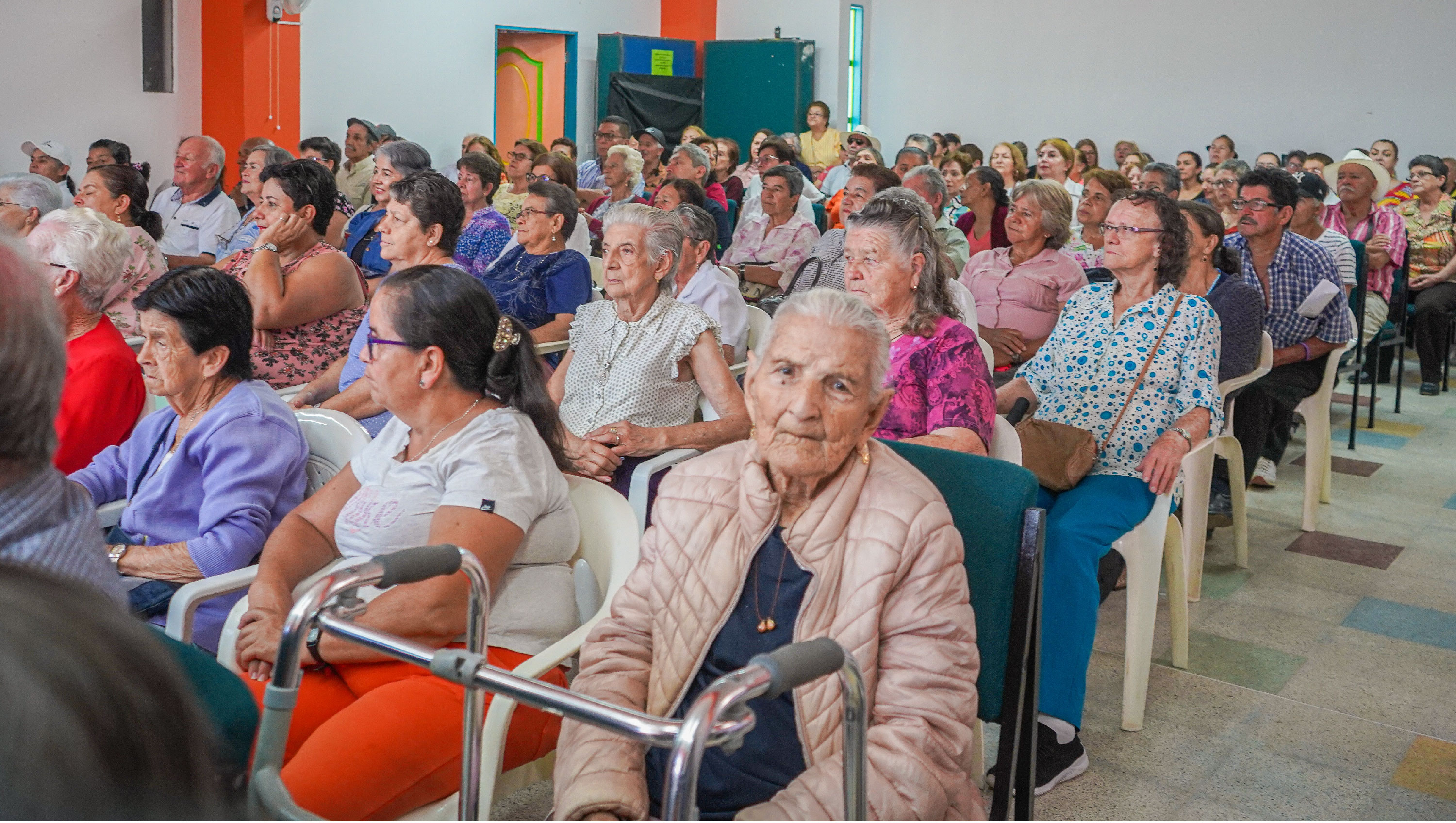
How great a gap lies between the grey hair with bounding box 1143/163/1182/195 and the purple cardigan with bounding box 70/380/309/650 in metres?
5.37

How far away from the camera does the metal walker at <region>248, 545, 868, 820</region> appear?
108cm

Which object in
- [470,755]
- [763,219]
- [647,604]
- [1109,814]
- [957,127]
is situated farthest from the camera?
[957,127]

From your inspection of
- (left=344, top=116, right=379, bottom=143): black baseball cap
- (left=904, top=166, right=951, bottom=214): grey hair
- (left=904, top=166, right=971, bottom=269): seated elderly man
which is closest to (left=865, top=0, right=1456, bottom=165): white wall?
(left=344, top=116, right=379, bottom=143): black baseball cap

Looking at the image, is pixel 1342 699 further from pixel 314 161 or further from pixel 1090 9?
pixel 1090 9

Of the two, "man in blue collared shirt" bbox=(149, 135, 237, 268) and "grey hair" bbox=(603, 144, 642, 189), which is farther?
"grey hair" bbox=(603, 144, 642, 189)

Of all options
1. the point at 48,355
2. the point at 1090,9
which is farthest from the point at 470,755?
the point at 1090,9

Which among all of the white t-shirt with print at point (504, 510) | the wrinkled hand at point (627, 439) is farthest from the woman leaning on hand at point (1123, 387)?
the white t-shirt with print at point (504, 510)

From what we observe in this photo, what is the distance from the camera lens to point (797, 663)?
1.17m

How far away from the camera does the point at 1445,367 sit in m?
7.01

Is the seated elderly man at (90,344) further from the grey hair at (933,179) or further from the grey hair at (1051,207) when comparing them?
the grey hair at (933,179)

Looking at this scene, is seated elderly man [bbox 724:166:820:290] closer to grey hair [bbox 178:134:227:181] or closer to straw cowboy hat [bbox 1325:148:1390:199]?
grey hair [bbox 178:134:227:181]

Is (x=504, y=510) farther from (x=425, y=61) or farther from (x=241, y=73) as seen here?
(x=425, y=61)

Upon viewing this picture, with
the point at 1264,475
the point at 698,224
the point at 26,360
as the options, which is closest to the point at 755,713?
the point at 26,360

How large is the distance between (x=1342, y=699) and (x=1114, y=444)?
82 centimetres
